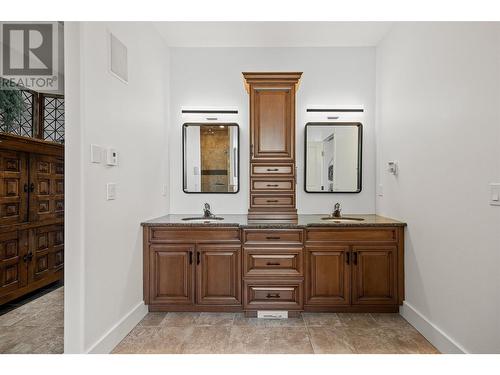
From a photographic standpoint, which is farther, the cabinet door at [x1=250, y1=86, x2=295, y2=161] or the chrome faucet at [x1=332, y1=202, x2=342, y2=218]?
the chrome faucet at [x1=332, y1=202, x2=342, y2=218]

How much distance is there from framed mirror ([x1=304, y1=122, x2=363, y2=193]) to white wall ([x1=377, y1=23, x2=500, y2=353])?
1.73 ft

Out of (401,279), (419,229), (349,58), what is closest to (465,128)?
(419,229)

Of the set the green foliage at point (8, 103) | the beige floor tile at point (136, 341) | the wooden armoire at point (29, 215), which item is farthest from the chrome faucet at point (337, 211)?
the green foliage at point (8, 103)

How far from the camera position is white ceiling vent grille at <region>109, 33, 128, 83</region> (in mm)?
2316

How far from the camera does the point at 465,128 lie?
196cm

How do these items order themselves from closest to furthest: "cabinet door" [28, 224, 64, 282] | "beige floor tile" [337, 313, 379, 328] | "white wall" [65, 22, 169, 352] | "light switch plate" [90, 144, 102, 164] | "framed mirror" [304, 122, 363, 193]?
1. "white wall" [65, 22, 169, 352]
2. "light switch plate" [90, 144, 102, 164]
3. "beige floor tile" [337, 313, 379, 328]
4. "cabinet door" [28, 224, 64, 282]
5. "framed mirror" [304, 122, 363, 193]

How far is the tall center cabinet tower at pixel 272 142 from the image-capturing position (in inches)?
124

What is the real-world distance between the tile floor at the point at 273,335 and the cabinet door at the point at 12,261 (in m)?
1.38

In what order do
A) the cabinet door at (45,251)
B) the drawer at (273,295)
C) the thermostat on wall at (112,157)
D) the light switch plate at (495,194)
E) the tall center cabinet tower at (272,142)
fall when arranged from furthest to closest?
1. the cabinet door at (45,251)
2. the tall center cabinet tower at (272,142)
3. the drawer at (273,295)
4. the thermostat on wall at (112,157)
5. the light switch plate at (495,194)

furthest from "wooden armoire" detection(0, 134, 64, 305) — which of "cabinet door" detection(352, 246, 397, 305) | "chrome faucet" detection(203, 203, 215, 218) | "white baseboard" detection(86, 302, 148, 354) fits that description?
"cabinet door" detection(352, 246, 397, 305)

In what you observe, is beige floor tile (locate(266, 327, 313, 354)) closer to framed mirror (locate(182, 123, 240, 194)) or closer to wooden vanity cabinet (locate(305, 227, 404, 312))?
wooden vanity cabinet (locate(305, 227, 404, 312))

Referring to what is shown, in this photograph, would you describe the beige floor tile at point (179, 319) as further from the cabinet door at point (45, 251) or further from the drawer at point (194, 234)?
the cabinet door at point (45, 251)
